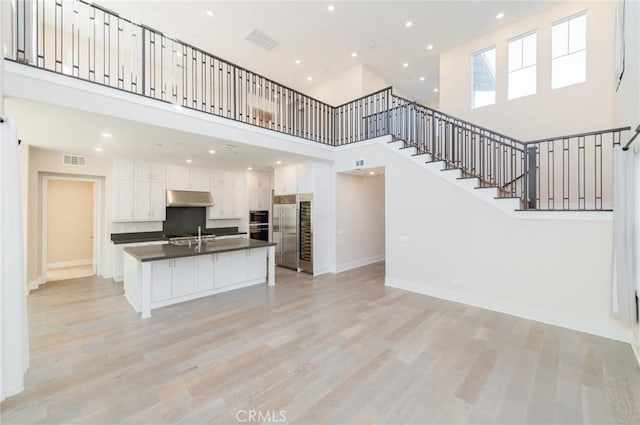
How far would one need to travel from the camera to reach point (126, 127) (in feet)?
13.6

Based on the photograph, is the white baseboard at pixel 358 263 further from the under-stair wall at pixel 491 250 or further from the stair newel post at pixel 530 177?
the stair newel post at pixel 530 177

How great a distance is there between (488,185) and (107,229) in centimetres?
869

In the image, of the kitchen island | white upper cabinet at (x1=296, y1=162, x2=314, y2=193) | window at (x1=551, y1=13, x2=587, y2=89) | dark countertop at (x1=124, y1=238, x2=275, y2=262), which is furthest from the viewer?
white upper cabinet at (x1=296, y1=162, x2=314, y2=193)

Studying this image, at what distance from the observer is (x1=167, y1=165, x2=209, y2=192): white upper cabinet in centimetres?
730

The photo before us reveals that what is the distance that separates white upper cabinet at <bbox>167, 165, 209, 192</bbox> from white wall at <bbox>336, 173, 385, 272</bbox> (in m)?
4.05

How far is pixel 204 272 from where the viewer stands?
5094mm

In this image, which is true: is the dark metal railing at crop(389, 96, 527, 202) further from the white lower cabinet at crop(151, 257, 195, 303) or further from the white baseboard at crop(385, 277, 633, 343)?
the white lower cabinet at crop(151, 257, 195, 303)

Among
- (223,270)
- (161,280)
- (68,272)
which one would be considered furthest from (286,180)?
(68,272)

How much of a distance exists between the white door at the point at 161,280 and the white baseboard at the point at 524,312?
14.8 feet

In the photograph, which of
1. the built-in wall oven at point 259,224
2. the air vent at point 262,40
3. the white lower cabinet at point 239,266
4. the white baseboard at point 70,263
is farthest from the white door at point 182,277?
the air vent at point 262,40

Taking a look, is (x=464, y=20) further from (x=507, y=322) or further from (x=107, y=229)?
(x=107, y=229)

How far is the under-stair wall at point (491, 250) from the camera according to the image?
3.71m

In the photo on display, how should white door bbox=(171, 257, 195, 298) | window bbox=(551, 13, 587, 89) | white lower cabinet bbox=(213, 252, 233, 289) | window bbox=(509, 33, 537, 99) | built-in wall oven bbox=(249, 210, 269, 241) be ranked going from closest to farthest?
white door bbox=(171, 257, 195, 298)
white lower cabinet bbox=(213, 252, 233, 289)
window bbox=(551, 13, 587, 89)
window bbox=(509, 33, 537, 99)
built-in wall oven bbox=(249, 210, 269, 241)

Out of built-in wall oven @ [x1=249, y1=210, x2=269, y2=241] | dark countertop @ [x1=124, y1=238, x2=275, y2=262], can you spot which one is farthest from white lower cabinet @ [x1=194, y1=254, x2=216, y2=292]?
built-in wall oven @ [x1=249, y1=210, x2=269, y2=241]
